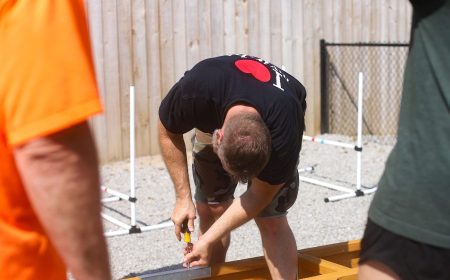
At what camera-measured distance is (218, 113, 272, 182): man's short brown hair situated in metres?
3.27

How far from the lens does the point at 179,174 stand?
13.4ft

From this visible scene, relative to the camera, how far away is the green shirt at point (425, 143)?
76.8 inches

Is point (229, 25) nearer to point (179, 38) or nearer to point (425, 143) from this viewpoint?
point (179, 38)

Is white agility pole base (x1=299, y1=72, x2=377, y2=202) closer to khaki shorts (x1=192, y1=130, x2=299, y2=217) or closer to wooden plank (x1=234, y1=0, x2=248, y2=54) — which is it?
wooden plank (x1=234, y1=0, x2=248, y2=54)

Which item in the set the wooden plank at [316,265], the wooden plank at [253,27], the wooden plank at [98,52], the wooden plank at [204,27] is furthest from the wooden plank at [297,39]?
the wooden plank at [316,265]

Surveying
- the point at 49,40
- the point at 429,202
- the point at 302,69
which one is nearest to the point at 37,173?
the point at 49,40

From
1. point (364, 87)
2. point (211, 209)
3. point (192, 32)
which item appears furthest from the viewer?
point (364, 87)

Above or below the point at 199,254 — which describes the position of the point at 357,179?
below

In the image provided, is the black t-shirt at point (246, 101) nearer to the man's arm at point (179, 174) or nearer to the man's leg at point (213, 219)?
the man's arm at point (179, 174)

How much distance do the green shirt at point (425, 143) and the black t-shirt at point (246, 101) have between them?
1460 millimetres

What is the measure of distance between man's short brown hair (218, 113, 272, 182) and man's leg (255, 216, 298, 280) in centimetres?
74

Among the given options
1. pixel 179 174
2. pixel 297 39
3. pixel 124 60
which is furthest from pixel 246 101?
pixel 297 39

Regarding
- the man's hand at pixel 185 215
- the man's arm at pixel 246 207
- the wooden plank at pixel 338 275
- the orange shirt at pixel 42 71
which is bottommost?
the wooden plank at pixel 338 275

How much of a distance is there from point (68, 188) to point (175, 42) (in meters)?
7.53
